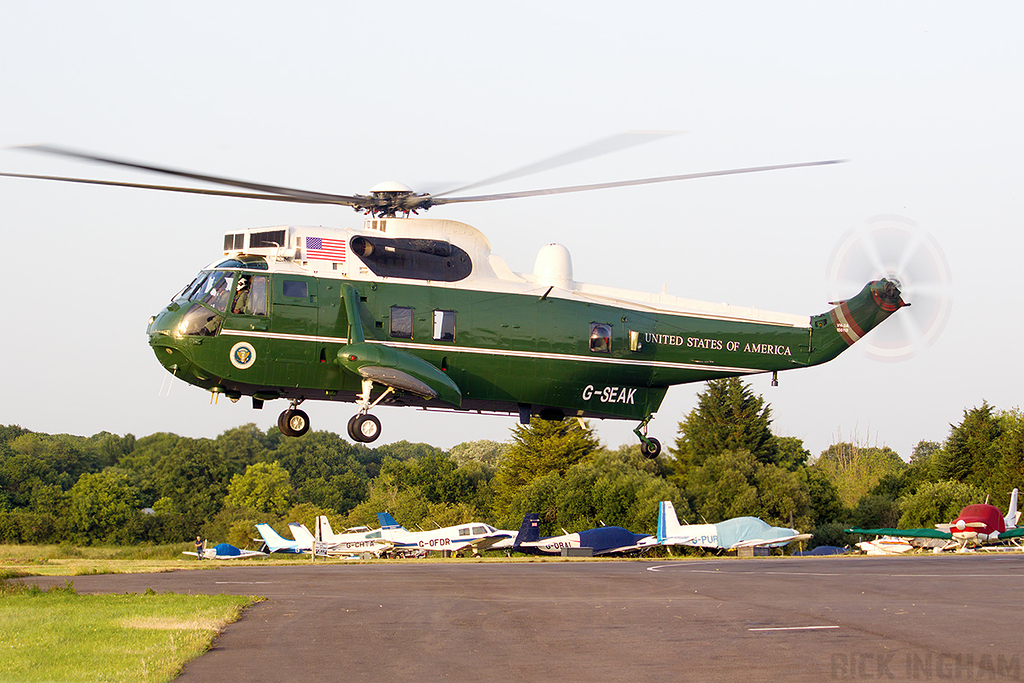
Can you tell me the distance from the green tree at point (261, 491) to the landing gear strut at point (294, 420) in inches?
3414

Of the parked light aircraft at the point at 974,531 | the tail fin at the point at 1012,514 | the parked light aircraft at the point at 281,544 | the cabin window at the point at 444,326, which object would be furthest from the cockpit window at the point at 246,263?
the tail fin at the point at 1012,514

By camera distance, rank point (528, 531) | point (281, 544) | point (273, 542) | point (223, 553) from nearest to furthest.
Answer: point (528, 531) → point (223, 553) → point (281, 544) → point (273, 542)

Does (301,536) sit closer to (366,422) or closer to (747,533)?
(747,533)

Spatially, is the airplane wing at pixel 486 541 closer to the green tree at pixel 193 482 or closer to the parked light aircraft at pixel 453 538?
the parked light aircraft at pixel 453 538

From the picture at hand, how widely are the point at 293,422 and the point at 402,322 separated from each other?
11.2ft

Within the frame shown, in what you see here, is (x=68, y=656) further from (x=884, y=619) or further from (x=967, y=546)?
(x=967, y=546)

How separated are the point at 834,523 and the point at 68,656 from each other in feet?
263

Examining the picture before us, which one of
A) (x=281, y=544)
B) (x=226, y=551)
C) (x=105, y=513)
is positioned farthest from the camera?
(x=105, y=513)

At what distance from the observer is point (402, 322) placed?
21969 mm

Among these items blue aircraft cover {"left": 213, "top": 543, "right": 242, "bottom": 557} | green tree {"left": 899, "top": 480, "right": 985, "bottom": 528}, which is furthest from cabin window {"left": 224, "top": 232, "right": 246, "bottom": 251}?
green tree {"left": 899, "top": 480, "right": 985, "bottom": 528}

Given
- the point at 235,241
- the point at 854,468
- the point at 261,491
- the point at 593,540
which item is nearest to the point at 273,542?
the point at 593,540

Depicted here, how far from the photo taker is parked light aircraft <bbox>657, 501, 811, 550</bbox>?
211 ft

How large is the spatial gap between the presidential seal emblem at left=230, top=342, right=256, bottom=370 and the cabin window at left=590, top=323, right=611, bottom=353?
795cm

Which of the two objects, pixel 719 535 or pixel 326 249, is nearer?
pixel 326 249
